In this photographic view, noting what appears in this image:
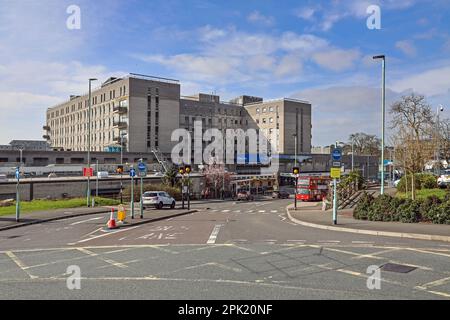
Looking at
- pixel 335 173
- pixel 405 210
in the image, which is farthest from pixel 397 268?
pixel 405 210

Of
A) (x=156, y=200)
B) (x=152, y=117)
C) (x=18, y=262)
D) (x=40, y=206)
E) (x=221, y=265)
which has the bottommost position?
(x=40, y=206)

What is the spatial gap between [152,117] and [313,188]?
43.7m

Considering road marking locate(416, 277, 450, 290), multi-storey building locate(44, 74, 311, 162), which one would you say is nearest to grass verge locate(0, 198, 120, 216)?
road marking locate(416, 277, 450, 290)

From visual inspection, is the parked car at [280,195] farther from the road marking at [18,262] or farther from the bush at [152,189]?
the road marking at [18,262]

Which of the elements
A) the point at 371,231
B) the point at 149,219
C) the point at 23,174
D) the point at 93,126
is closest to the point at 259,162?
the point at 93,126

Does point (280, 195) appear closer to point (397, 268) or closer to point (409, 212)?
point (409, 212)

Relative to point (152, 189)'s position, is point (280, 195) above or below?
below

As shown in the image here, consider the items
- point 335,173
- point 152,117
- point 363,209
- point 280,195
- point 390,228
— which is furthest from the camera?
point 152,117

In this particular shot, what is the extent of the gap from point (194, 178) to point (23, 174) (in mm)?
23075

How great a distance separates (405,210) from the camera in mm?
18500

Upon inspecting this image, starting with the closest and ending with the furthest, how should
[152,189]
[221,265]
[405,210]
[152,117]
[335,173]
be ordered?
[221,265] → [335,173] → [405,210] → [152,189] → [152,117]

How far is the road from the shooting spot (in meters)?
7.88
